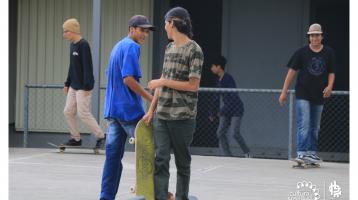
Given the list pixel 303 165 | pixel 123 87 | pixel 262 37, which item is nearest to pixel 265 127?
pixel 262 37

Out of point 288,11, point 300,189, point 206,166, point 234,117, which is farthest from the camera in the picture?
point 288,11

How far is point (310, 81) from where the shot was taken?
10477 mm

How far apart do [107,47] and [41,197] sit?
291 inches

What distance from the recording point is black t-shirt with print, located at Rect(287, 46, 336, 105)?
1045cm

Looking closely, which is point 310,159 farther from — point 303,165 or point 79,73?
point 79,73

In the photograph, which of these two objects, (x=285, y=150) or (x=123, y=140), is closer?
(x=123, y=140)

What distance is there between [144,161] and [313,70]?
12.8ft

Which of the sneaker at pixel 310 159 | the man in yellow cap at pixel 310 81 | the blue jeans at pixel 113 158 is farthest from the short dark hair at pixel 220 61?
the blue jeans at pixel 113 158

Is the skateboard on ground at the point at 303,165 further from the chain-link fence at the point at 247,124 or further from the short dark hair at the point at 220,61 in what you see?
the short dark hair at the point at 220,61

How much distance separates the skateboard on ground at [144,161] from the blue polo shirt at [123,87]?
0.25 metres

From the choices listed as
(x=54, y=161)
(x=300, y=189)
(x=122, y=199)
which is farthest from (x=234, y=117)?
(x=122, y=199)

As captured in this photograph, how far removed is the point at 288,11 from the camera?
1455 cm

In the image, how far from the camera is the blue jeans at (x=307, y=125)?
10.5 meters

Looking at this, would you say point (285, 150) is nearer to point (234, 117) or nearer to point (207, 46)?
point (234, 117)
